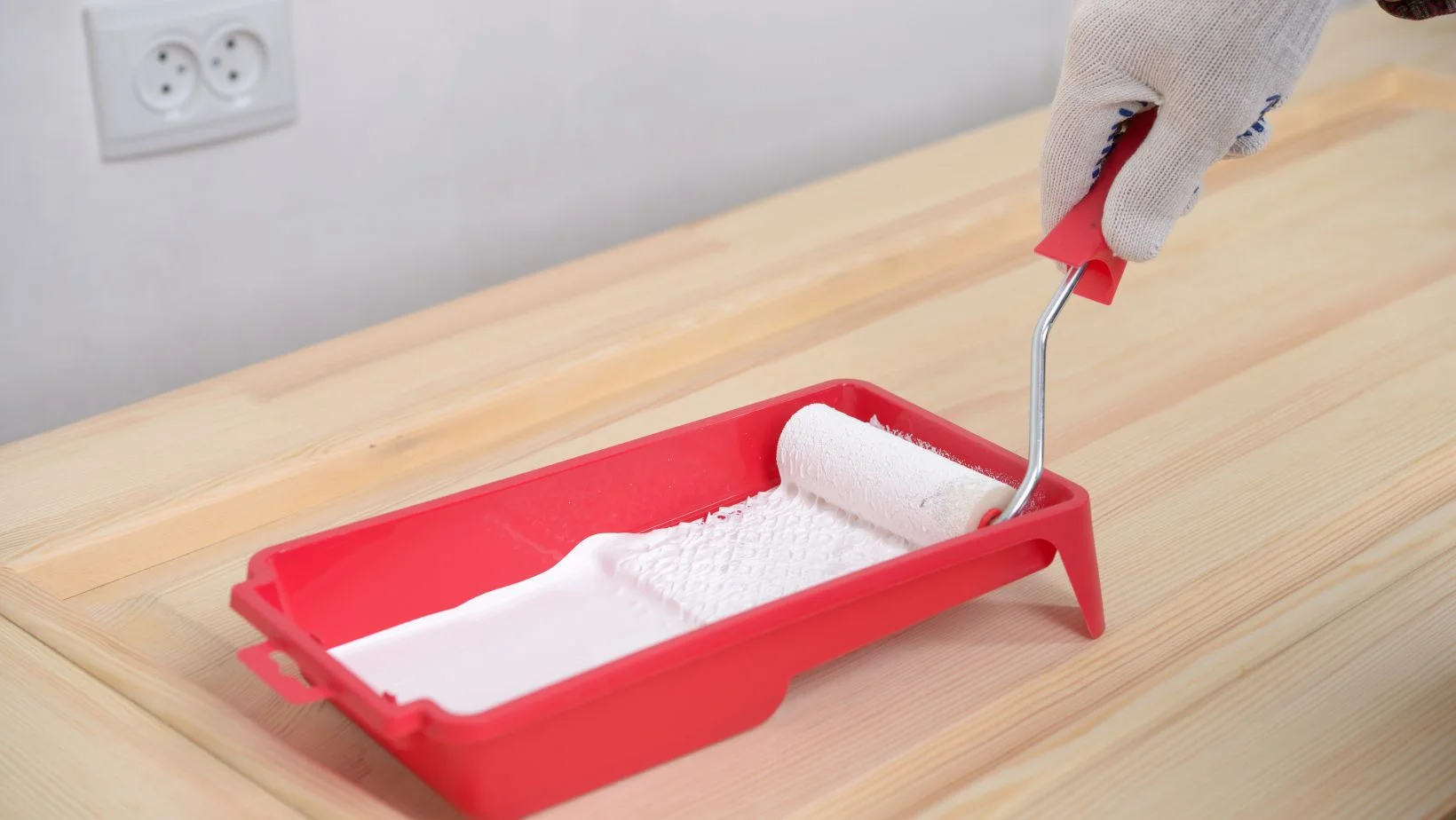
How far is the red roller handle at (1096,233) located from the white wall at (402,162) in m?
0.45

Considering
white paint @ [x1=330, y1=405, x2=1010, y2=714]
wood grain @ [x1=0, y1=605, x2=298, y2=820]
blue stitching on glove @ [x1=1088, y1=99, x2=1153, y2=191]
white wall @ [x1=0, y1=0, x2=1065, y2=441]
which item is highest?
blue stitching on glove @ [x1=1088, y1=99, x2=1153, y2=191]

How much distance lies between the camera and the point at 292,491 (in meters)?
0.68

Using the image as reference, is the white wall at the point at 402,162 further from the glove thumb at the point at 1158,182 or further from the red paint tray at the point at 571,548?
the glove thumb at the point at 1158,182

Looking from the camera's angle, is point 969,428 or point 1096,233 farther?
point 969,428

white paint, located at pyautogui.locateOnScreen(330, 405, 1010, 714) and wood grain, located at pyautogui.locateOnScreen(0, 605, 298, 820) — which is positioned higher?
white paint, located at pyautogui.locateOnScreen(330, 405, 1010, 714)

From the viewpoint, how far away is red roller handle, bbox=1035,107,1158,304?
1.96ft

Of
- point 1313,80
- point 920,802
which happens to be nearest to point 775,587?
point 920,802

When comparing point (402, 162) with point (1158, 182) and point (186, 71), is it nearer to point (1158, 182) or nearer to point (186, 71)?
point (186, 71)

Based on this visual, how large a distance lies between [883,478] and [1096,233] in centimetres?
14

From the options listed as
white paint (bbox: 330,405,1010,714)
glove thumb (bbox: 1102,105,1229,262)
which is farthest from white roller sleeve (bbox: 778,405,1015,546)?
glove thumb (bbox: 1102,105,1229,262)

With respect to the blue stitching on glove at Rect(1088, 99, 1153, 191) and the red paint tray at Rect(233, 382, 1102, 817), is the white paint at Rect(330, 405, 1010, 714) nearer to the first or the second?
the red paint tray at Rect(233, 382, 1102, 817)

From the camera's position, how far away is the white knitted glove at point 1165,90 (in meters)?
0.56

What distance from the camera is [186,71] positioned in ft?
2.58

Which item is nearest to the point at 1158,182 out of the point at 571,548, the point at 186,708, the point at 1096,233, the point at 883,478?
the point at 1096,233
